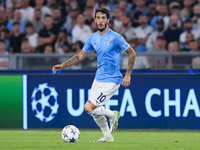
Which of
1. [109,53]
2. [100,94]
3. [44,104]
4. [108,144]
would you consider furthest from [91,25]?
[108,144]

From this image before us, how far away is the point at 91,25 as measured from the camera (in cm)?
1353

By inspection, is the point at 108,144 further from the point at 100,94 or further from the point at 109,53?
the point at 109,53

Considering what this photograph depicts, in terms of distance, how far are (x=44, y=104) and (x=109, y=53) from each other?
366 centimetres

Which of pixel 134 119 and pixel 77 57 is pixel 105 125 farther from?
pixel 134 119

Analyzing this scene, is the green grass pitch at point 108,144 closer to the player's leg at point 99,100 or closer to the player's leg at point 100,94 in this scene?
the player's leg at point 99,100

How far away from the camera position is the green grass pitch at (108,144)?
712cm

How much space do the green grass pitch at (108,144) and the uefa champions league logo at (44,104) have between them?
382 millimetres

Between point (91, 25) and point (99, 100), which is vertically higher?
point (91, 25)

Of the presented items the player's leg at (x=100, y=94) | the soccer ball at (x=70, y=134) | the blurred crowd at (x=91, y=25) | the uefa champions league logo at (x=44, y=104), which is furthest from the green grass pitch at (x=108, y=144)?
the blurred crowd at (x=91, y=25)

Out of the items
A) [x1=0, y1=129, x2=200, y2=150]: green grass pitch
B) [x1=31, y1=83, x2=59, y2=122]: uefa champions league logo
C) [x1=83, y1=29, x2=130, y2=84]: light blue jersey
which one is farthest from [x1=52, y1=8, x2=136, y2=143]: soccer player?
[x1=31, y1=83, x2=59, y2=122]: uefa champions league logo

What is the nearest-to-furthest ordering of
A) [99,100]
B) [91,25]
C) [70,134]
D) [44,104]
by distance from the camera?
[99,100] < [70,134] < [44,104] < [91,25]

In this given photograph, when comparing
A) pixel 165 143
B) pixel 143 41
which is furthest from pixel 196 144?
pixel 143 41

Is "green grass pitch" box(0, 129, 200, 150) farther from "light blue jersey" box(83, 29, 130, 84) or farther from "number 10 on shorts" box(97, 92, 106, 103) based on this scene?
"light blue jersey" box(83, 29, 130, 84)

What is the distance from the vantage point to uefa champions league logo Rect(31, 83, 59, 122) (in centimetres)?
1059
